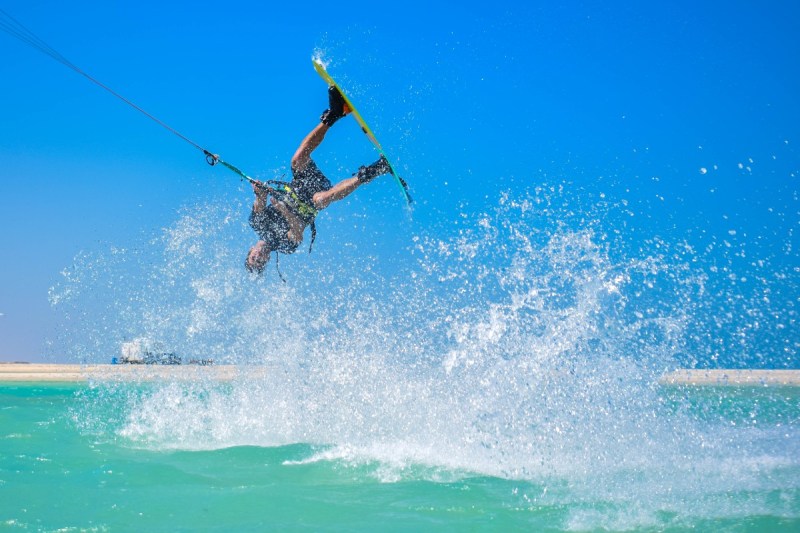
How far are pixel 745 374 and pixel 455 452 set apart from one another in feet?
70.9

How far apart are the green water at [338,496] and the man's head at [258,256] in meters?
3.24

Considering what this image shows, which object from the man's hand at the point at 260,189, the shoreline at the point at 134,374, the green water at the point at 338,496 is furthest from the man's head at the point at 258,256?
the shoreline at the point at 134,374

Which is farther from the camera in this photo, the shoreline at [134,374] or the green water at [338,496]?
the shoreline at [134,374]

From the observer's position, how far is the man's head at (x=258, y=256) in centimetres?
859

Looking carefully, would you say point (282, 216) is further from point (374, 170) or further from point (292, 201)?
point (374, 170)

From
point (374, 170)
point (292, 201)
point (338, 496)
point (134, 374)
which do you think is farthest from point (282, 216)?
point (134, 374)

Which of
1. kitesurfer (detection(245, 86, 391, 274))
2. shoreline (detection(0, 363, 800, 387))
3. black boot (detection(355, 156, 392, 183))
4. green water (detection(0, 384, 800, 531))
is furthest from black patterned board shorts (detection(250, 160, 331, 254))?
shoreline (detection(0, 363, 800, 387))

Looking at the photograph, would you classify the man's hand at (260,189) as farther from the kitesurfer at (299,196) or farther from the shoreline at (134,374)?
the shoreline at (134,374)

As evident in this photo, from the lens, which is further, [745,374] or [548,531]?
[745,374]

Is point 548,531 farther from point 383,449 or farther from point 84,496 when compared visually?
point 84,496

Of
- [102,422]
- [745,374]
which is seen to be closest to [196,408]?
[102,422]

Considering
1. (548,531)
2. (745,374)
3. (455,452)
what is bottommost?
(548,531)

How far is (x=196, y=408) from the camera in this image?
793 centimetres

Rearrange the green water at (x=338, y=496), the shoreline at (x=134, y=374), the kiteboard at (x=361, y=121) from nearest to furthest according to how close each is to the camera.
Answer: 1. the green water at (x=338, y=496)
2. the kiteboard at (x=361, y=121)
3. the shoreline at (x=134, y=374)
